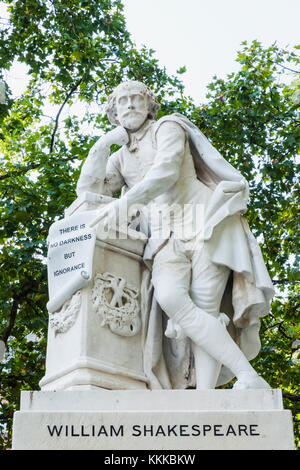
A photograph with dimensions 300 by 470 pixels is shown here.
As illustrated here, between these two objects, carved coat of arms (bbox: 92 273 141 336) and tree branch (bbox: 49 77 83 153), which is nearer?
carved coat of arms (bbox: 92 273 141 336)

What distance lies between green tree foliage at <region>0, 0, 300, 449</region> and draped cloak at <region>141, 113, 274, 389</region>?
17.3ft

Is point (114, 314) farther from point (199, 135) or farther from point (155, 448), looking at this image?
point (199, 135)

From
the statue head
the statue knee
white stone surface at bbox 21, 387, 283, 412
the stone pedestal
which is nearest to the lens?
the stone pedestal

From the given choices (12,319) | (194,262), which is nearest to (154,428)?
(194,262)

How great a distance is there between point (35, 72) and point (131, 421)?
973cm

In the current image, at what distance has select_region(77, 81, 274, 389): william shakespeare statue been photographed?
5.43 m

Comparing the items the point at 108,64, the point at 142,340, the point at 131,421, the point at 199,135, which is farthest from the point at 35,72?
the point at 131,421

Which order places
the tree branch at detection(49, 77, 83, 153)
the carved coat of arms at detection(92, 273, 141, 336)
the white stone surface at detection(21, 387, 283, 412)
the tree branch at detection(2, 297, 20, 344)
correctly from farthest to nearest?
the tree branch at detection(49, 77, 83, 153), the tree branch at detection(2, 297, 20, 344), the carved coat of arms at detection(92, 273, 141, 336), the white stone surface at detection(21, 387, 283, 412)

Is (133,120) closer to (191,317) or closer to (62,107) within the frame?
(191,317)

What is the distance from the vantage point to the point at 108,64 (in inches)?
534

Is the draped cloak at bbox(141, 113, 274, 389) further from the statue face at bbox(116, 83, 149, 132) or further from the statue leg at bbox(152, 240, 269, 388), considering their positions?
the statue face at bbox(116, 83, 149, 132)

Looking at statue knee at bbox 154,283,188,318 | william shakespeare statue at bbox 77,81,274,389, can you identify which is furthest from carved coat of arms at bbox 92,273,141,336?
statue knee at bbox 154,283,188,318

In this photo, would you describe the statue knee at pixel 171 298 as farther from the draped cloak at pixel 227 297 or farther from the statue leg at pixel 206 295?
the draped cloak at pixel 227 297

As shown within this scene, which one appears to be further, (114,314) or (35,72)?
(35,72)
